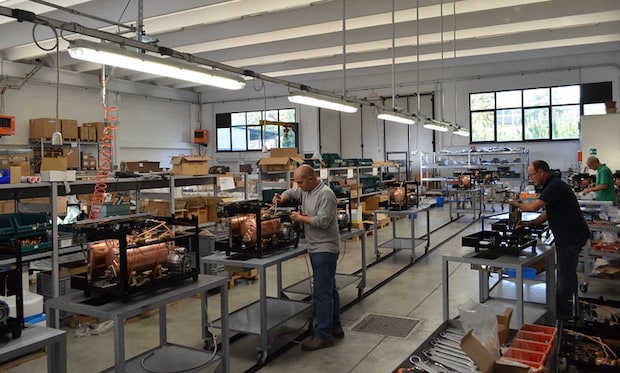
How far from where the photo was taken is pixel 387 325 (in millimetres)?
4230

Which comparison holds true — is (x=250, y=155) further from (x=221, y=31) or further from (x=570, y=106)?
(x=570, y=106)

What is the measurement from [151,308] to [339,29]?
7.57 metres

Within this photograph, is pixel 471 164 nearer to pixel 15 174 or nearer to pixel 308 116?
pixel 308 116

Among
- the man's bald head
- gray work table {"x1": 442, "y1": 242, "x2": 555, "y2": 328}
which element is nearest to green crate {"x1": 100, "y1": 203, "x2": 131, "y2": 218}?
the man's bald head

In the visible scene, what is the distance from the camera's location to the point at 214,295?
5.23 m

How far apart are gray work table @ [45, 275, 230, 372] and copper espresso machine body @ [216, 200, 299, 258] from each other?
0.48 meters

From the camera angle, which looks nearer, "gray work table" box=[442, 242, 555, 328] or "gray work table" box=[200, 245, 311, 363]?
"gray work table" box=[442, 242, 555, 328]

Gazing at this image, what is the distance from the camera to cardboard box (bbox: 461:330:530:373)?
5.79 ft

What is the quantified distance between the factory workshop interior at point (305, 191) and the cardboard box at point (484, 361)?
0.01 meters

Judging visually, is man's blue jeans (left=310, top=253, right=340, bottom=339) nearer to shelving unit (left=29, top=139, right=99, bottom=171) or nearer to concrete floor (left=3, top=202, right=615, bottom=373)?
concrete floor (left=3, top=202, right=615, bottom=373)

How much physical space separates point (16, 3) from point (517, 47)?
32.8 feet

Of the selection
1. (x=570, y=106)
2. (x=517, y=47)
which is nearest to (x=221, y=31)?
(x=517, y=47)

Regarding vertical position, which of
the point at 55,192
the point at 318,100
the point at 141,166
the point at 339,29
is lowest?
the point at 55,192

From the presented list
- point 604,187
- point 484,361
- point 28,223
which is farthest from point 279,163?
point 484,361
